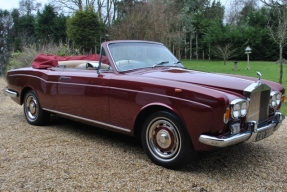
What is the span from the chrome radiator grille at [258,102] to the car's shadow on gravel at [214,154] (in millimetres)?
631

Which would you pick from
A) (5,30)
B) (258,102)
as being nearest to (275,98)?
(258,102)

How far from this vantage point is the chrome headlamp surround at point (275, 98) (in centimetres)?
392

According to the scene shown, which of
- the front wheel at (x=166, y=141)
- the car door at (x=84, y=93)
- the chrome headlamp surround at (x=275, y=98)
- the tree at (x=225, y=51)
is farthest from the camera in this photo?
the tree at (x=225, y=51)

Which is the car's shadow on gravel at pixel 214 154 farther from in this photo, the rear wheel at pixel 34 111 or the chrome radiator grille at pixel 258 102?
the chrome radiator grille at pixel 258 102

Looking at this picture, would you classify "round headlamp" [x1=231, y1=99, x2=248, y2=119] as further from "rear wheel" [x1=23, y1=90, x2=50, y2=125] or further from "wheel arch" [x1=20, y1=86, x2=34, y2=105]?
"wheel arch" [x1=20, y1=86, x2=34, y2=105]

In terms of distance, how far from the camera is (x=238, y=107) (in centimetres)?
322

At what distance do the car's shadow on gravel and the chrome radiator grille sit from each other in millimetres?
631

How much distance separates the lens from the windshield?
4.30 metres

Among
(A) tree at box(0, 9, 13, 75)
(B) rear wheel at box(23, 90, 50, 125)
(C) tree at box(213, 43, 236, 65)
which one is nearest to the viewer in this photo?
(B) rear wheel at box(23, 90, 50, 125)

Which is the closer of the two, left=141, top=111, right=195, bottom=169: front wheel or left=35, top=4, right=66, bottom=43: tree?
left=141, top=111, right=195, bottom=169: front wheel

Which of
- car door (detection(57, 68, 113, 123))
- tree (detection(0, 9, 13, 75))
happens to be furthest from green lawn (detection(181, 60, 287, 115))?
tree (detection(0, 9, 13, 75))

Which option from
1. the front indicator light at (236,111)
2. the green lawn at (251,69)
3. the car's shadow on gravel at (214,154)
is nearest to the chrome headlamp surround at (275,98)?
the car's shadow on gravel at (214,154)

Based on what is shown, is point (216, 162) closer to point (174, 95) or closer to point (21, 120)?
point (174, 95)

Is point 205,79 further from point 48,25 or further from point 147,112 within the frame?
point 48,25
